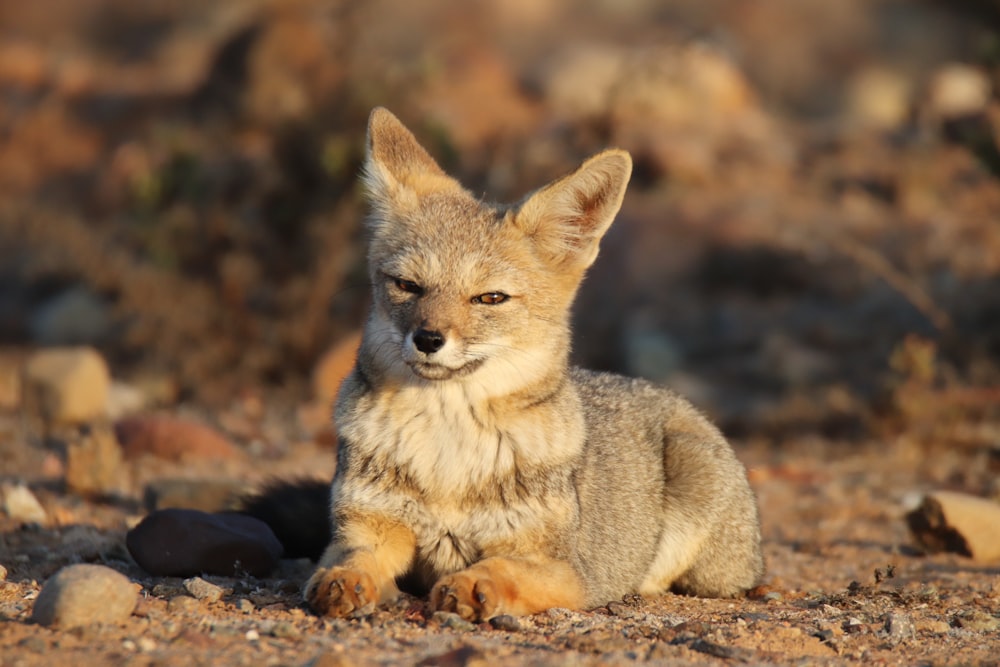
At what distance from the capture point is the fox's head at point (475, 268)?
5.25m

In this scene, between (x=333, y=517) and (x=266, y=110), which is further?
(x=266, y=110)

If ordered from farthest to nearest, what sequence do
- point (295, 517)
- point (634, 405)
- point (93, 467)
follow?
point (93, 467)
point (634, 405)
point (295, 517)

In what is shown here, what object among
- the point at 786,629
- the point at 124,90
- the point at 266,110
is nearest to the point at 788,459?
the point at 786,629

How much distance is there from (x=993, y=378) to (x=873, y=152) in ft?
23.0

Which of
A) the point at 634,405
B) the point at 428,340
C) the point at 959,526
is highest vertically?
the point at 428,340

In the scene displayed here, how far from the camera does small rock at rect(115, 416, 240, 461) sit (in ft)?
28.7

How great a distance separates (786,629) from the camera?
4.96 meters

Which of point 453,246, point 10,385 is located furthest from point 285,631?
point 10,385

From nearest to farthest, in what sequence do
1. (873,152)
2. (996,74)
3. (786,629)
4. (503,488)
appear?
(786,629), (503,488), (996,74), (873,152)

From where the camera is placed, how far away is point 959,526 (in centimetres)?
733

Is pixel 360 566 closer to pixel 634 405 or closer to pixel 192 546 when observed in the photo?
pixel 192 546

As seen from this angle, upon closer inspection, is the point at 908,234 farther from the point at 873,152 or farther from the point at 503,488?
the point at 503,488

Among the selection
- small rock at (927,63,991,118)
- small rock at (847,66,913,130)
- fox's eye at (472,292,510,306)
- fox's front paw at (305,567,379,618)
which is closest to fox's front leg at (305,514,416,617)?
fox's front paw at (305,567,379,618)

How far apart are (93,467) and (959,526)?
216 inches
